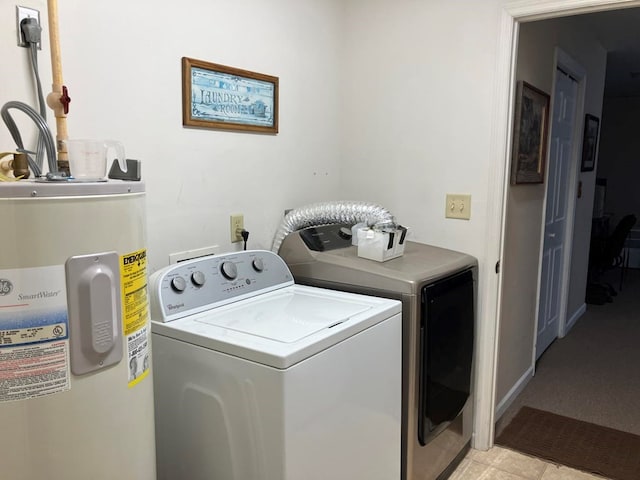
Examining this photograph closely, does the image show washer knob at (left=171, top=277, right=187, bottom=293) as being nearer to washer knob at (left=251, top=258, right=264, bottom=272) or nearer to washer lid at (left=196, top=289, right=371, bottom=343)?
washer lid at (left=196, top=289, right=371, bottom=343)

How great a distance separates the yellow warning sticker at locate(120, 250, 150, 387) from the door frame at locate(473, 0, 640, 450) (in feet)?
5.24

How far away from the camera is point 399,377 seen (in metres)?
1.74

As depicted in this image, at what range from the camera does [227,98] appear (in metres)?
1.97

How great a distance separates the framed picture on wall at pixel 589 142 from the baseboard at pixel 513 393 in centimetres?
178

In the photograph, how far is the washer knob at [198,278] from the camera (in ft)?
5.29

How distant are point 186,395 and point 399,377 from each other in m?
0.72

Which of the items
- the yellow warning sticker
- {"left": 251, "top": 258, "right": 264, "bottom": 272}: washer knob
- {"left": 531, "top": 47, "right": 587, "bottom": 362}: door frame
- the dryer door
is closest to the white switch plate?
the dryer door

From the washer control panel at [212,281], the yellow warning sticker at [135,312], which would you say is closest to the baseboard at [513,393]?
the washer control panel at [212,281]

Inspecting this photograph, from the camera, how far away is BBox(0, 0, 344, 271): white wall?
1.50m

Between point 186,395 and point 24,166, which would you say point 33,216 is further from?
point 186,395

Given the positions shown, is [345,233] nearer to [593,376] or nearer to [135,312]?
[135,312]

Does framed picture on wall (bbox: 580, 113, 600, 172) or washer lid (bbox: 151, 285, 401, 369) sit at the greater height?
framed picture on wall (bbox: 580, 113, 600, 172)

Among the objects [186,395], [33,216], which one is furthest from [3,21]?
[186,395]

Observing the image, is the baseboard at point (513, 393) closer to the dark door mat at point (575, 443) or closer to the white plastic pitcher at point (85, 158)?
the dark door mat at point (575, 443)
